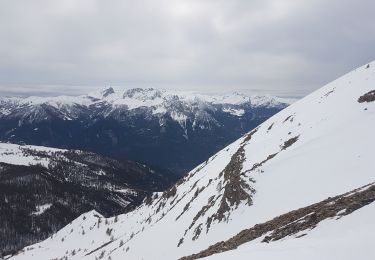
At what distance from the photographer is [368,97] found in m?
68.7

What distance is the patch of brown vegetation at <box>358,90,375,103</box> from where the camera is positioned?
6773 centimetres

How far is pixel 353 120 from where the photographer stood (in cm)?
6097

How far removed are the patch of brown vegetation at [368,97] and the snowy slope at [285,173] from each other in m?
1.21

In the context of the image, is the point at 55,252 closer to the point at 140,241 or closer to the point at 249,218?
the point at 140,241

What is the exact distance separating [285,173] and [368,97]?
24.8 metres

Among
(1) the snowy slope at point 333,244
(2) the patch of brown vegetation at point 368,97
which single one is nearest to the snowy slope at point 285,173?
(1) the snowy slope at point 333,244

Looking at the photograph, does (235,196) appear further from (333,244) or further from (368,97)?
(333,244)

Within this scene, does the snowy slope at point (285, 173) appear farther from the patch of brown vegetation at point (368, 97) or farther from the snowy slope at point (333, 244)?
the patch of brown vegetation at point (368, 97)

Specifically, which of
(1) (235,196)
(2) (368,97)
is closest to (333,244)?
(1) (235,196)

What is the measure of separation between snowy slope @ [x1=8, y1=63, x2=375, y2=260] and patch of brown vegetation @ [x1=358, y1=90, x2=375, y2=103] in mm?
1214

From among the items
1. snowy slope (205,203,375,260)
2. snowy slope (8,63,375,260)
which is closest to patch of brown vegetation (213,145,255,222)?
snowy slope (8,63,375,260)

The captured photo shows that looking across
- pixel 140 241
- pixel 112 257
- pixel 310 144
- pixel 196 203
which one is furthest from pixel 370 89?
pixel 112 257

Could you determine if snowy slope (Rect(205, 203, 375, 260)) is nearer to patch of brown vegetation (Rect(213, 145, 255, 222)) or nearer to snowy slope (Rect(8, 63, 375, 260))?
snowy slope (Rect(8, 63, 375, 260))

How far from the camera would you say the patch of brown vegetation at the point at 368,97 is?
6773 centimetres
